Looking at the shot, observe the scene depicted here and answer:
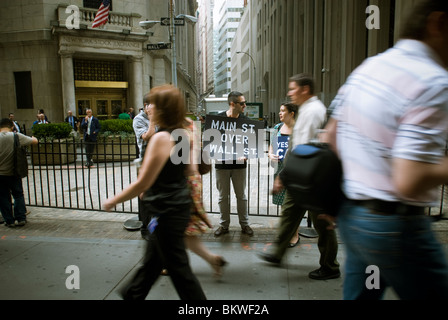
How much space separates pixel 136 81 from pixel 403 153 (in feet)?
80.6

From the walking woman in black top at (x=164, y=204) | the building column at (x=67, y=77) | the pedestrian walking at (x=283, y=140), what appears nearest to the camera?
the walking woman in black top at (x=164, y=204)

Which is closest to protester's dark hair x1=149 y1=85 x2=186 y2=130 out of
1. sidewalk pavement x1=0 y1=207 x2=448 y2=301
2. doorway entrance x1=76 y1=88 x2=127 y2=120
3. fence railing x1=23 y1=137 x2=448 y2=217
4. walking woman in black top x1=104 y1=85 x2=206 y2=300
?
walking woman in black top x1=104 y1=85 x2=206 y2=300

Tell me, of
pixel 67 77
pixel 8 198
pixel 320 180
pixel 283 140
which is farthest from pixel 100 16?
pixel 320 180

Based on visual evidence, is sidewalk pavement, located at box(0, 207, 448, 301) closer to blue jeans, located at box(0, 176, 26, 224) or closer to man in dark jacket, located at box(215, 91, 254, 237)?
Result: blue jeans, located at box(0, 176, 26, 224)

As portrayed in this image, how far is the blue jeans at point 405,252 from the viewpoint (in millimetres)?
1531

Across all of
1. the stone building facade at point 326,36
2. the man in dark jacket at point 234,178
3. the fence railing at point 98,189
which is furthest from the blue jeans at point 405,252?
the stone building facade at point 326,36

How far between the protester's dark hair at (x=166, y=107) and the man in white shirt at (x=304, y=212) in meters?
1.52

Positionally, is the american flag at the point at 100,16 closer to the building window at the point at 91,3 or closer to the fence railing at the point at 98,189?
the building window at the point at 91,3

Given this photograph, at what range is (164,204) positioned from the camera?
8.30 ft

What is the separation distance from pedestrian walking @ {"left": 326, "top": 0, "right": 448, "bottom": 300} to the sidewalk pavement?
1.97m

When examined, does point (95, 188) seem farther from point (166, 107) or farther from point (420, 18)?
point (420, 18)

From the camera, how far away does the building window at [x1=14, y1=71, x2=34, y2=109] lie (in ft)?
72.6

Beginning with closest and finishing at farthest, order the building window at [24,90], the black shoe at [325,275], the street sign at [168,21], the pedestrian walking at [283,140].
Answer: the black shoe at [325,275] → the pedestrian walking at [283,140] → the street sign at [168,21] → the building window at [24,90]
